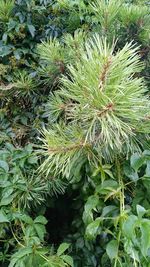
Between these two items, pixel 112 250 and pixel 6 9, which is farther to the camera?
pixel 6 9

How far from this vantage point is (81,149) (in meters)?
0.82

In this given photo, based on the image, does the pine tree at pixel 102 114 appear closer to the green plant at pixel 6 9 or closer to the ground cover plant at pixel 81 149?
the ground cover plant at pixel 81 149

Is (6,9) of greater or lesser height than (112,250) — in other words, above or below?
above

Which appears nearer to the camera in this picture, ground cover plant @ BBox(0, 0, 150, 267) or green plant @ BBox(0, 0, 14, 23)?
ground cover plant @ BBox(0, 0, 150, 267)

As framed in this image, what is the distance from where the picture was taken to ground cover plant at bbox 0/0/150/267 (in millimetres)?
750

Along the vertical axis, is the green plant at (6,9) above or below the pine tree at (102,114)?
above

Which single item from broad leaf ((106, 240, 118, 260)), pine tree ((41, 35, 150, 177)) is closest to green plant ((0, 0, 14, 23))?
pine tree ((41, 35, 150, 177))

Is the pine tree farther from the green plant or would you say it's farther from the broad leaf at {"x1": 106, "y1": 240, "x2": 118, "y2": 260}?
the green plant

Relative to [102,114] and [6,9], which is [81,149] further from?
[6,9]

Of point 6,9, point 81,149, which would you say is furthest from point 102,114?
point 6,9

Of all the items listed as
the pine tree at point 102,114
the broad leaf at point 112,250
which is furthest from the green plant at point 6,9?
the broad leaf at point 112,250

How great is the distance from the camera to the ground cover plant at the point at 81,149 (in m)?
0.75

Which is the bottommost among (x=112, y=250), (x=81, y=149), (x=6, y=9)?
(x=112, y=250)

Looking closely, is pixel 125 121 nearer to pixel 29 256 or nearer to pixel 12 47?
pixel 29 256
